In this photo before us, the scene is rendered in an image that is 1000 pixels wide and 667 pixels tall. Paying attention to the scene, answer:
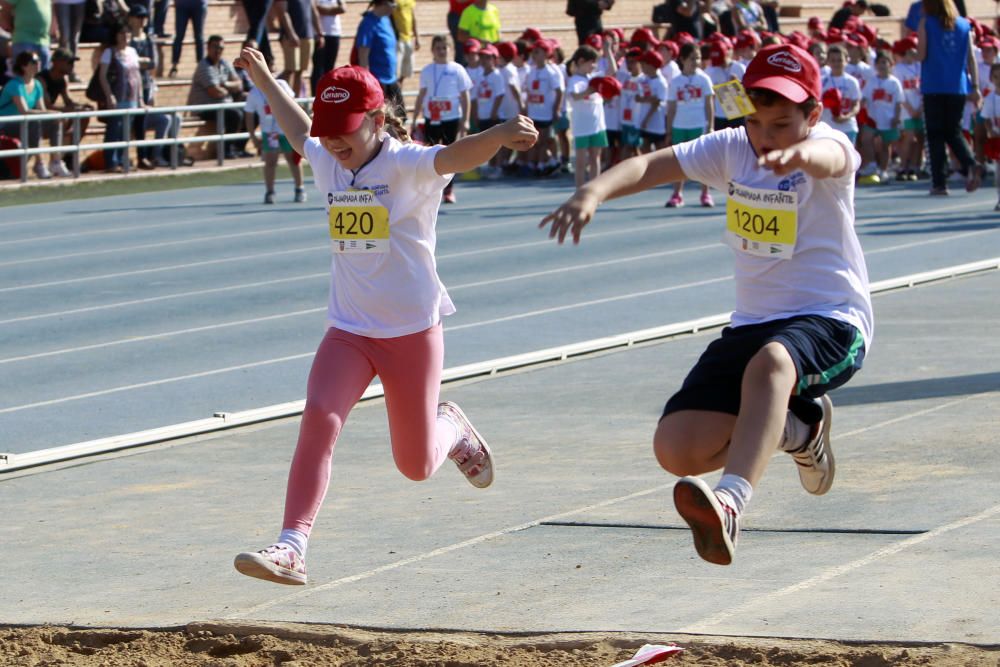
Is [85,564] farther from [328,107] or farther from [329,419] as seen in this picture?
[328,107]

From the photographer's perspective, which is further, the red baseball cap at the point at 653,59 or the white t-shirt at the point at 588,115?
the red baseball cap at the point at 653,59

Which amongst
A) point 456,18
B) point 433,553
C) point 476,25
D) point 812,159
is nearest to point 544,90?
point 476,25

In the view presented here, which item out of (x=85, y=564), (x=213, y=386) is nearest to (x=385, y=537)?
(x=85, y=564)

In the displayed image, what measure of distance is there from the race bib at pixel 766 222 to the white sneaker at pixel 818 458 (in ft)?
2.35

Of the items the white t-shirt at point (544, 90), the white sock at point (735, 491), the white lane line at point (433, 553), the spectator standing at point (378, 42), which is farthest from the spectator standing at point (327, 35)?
the white sock at point (735, 491)

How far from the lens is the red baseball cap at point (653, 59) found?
76.8 ft

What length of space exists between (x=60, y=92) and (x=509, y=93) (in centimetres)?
611

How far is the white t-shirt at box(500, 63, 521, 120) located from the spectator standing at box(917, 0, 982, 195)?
19.9ft

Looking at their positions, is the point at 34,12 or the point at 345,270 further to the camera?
the point at 34,12

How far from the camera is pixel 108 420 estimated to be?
10.5 metres

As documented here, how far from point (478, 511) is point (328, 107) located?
232cm

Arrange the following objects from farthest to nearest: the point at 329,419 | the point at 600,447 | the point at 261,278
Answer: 1. the point at 261,278
2. the point at 600,447
3. the point at 329,419

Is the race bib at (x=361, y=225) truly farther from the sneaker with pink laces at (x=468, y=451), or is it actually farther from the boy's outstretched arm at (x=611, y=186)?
the sneaker with pink laces at (x=468, y=451)

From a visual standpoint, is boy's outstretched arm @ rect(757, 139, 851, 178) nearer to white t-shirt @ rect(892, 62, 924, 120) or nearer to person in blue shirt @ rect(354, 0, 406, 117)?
person in blue shirt @ rect(354, 0, 406, 117)
